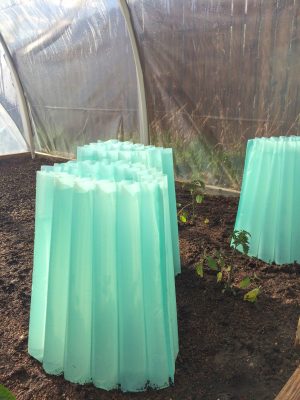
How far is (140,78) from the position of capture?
4.39m

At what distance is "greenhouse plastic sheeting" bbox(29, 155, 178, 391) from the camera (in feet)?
4.50

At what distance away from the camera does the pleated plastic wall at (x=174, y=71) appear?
3.35 metres

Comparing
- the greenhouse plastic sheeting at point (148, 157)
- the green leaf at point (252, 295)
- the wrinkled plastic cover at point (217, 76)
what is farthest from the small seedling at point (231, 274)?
the wrinkled plastic cover at point (217, 76)

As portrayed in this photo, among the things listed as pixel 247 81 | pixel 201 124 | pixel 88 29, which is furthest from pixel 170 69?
pixel 88 29

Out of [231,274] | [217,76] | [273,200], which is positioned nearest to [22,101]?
[217,76]

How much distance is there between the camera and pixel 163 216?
143cm

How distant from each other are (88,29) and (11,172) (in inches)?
87.3

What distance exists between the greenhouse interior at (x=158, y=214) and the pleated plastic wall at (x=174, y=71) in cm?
2

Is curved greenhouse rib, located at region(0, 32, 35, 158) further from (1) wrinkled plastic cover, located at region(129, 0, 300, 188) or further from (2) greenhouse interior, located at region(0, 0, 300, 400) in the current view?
(1) wrinkled plastic cover, located at region(129, 0, 300, 188)

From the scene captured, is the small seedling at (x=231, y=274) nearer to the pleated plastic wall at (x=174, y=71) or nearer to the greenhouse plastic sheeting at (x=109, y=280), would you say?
the greenhouse plastic sheeting at (x=109, y=280)

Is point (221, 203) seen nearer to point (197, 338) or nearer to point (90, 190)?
point (197, 338)

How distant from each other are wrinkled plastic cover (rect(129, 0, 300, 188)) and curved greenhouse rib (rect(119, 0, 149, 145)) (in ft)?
0.22

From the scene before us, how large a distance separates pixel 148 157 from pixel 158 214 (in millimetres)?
759

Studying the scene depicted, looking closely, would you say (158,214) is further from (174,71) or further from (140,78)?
(140,78)
